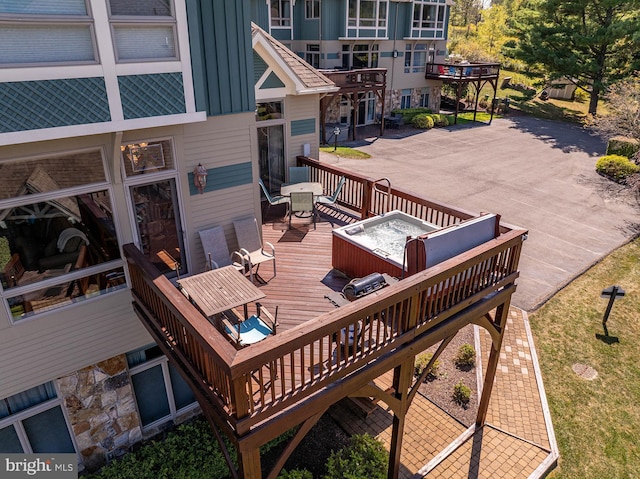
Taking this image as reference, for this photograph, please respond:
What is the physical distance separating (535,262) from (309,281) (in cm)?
898

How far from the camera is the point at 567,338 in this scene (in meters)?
10.3

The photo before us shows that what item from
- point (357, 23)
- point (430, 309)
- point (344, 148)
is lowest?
point (344, 148)

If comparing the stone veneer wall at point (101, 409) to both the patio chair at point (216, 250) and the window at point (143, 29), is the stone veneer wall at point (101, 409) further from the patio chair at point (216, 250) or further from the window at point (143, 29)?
the window at point (143, 29)

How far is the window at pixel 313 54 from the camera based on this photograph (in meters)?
28.6

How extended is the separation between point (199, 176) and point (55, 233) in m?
2.05

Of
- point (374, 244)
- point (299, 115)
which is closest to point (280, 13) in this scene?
point (299, 115)

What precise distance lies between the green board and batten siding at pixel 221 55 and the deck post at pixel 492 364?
5.25m

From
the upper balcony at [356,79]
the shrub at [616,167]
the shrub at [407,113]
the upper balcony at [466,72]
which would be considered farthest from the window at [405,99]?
the shrub at [616,167]

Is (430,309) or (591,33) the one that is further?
(591,33)

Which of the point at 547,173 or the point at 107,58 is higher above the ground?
the point at 107,58

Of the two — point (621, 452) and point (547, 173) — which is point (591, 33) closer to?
point (547, 173)

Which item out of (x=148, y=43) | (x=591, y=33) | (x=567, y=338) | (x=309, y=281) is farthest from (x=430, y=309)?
(x=591, y=33)

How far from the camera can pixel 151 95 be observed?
514 cm

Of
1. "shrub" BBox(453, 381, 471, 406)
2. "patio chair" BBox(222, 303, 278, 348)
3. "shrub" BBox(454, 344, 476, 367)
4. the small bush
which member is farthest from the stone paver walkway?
"patio chair" BBox(222, 303, 278, 348)
